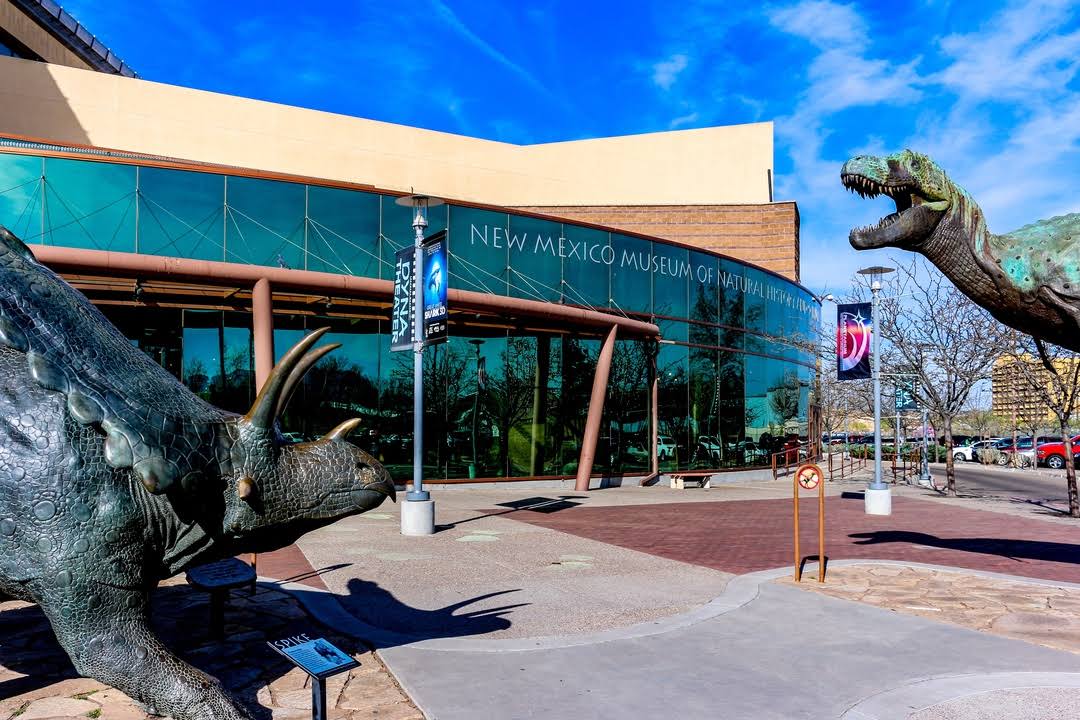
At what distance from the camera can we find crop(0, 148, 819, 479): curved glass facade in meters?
16.8

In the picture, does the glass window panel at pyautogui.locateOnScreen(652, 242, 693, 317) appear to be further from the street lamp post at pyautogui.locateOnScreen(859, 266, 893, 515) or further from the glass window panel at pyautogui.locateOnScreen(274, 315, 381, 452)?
the glass window panel at pyautogui.locateOnScreen(274, 315, 381, 452)

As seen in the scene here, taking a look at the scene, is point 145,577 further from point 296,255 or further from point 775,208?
point 775,208

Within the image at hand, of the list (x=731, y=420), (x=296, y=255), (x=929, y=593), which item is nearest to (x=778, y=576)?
(x=929, y=593)

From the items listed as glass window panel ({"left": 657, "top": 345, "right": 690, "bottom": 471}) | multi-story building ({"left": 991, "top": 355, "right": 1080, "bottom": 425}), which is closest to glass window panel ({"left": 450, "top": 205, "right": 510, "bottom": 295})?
glass window panel ({"left": 657, "top": 345, "right": 690, "bottom": 471})

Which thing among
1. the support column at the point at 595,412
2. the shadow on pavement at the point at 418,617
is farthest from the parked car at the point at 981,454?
the shadow on pavement at the point at 418,617

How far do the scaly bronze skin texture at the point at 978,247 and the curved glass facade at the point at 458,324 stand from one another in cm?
1384

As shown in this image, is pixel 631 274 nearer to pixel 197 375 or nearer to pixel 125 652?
pixel 197 375

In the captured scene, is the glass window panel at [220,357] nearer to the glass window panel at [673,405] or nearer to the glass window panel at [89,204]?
the glass window panel at [89,204]

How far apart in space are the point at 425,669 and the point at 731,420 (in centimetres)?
2287

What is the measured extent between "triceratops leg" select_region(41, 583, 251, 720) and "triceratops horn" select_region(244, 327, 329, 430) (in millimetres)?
1020

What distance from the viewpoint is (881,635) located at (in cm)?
620

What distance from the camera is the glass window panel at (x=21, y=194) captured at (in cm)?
1576

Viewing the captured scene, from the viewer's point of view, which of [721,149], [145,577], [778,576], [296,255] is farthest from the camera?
[721,149]

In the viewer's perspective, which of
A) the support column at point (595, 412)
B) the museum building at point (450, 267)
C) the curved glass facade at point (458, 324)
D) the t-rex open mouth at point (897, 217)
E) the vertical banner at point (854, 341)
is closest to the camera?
the t-rex open mouth at point (897, 217)
